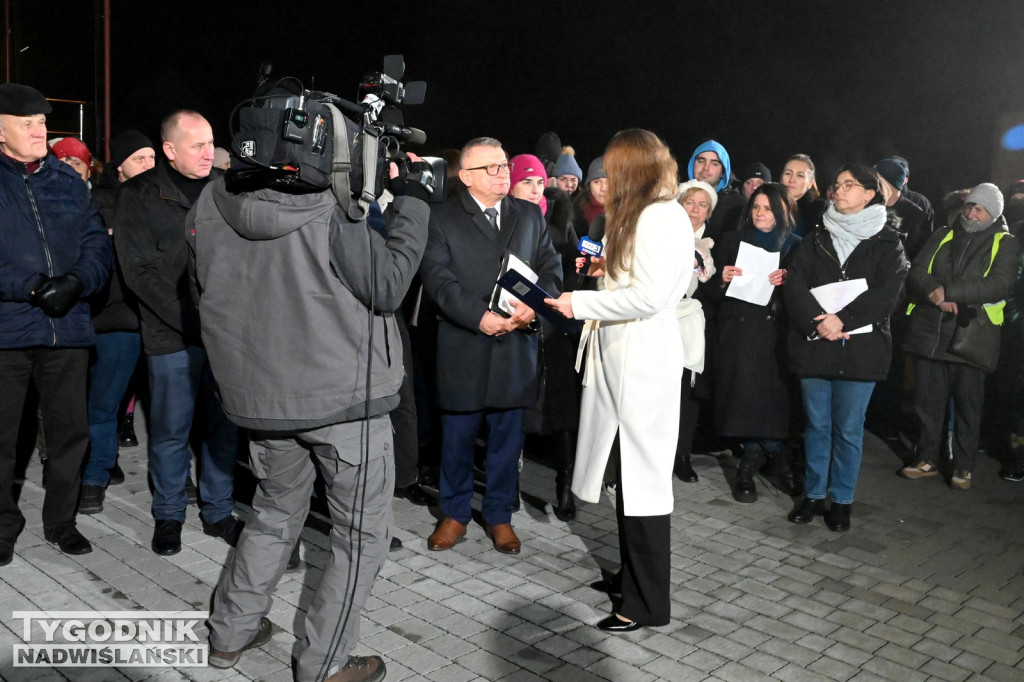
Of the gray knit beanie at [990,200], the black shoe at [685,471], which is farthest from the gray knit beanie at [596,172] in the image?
the gray knit beanie at [990,200]

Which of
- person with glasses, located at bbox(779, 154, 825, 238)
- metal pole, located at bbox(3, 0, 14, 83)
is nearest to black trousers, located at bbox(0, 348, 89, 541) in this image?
person with glasses, located at bbox(779, 154, 825, 238)

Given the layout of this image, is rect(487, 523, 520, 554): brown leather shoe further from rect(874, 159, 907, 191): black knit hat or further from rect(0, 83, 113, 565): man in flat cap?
rect(874, 159, 907, 191): black knit hat

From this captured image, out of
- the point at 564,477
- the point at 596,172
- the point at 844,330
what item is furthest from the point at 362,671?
the point at 596,172

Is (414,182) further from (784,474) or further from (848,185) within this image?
(784,474)

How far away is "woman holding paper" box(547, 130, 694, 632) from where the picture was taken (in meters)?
3.94

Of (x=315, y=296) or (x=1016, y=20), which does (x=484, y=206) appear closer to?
(x=315, y=296)

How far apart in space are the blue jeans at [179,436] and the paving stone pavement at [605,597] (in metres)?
0.19

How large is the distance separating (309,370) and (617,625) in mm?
1749

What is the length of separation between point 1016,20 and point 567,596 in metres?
7.63

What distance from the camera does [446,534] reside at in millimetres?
5035

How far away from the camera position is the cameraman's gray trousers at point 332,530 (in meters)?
3.44

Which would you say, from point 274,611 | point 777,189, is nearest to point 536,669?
point 274,611

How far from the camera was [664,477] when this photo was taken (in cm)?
407

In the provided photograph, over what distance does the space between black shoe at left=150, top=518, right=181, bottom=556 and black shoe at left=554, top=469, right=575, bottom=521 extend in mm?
2045
